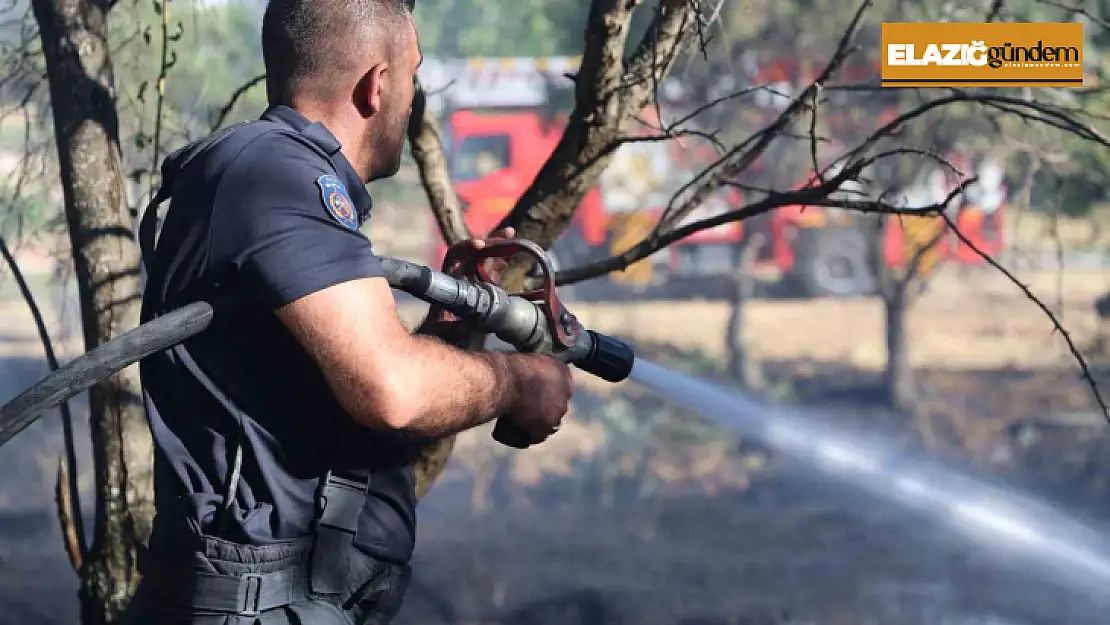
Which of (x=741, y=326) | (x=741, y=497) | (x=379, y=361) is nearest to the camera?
(x=379, y=361)

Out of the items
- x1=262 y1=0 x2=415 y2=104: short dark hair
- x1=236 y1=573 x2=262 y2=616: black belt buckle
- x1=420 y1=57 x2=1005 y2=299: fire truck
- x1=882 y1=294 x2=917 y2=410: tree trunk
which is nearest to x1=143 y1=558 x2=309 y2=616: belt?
x1=236 y1=573 x2=262 y2=616: black belt buckle

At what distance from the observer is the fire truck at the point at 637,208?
1583 centimetres

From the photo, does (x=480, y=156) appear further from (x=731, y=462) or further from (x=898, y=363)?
(x=898, y=363)

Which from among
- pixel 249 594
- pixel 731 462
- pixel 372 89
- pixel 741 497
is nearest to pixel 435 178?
pixel 372 89

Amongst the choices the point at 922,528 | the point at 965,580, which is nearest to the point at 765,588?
the point at 965,580

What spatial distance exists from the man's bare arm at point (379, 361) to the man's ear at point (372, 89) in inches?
14.2

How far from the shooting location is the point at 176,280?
→ 5.75ft

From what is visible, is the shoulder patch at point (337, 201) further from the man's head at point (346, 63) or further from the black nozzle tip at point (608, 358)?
the black nozzle tip at point (608, 358)

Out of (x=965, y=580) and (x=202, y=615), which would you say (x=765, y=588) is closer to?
(x=965, y=580)

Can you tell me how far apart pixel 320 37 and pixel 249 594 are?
2.86 feet

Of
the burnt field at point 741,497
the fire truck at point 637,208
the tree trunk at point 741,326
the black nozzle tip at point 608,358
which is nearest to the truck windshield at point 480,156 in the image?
the fire truck at point 637,208

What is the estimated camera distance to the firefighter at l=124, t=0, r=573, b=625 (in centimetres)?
165

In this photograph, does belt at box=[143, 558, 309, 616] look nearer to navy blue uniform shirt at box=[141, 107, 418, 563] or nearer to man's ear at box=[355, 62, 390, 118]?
navy blue uniform shirt at box=[141, 107, 418, 563]

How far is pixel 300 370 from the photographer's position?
1.75m
